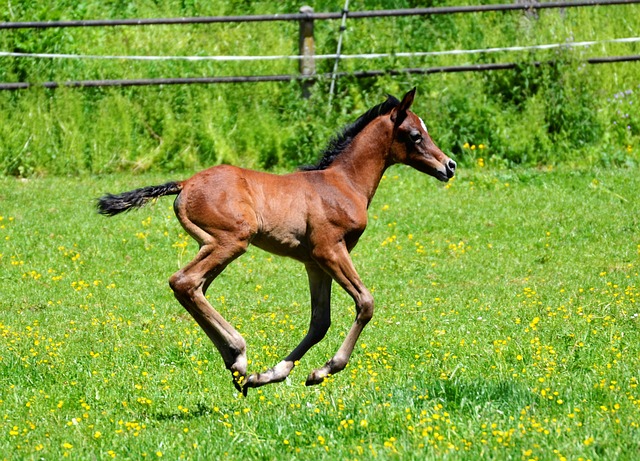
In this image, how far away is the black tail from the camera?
6.75m

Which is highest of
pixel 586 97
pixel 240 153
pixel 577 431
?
pixel 577 431

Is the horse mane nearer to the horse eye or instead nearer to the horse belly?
the horse eye

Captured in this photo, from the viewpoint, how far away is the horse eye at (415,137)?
731 cm

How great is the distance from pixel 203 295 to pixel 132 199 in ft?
2.60

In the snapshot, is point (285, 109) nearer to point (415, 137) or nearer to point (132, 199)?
point (415, 137)

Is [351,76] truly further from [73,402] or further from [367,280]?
[73,402]

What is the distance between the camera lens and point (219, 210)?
6.58 meters

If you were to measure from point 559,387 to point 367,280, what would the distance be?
4.23 m

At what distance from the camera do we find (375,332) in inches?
346

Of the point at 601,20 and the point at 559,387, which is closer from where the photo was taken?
the point at 559,387

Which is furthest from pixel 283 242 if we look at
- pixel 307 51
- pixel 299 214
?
pixel 307 51

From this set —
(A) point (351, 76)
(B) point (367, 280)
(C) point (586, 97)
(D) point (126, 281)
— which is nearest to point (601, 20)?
(C) point (586, 97)

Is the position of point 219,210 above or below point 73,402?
above

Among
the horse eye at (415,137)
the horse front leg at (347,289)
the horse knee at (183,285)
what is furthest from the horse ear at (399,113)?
the horse knee at (183,285)
